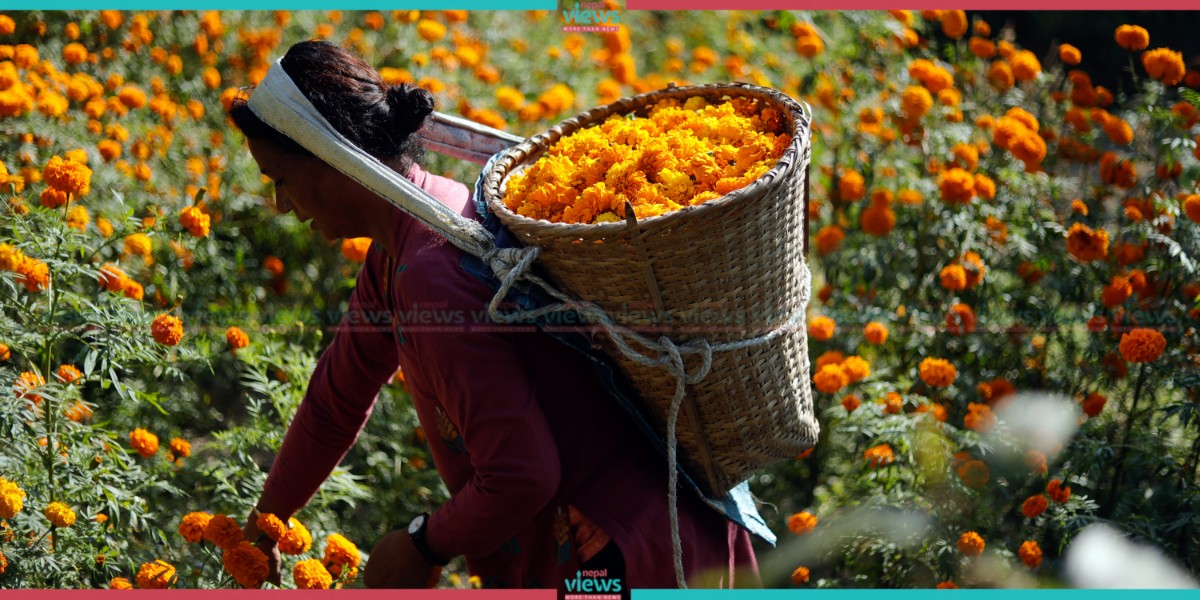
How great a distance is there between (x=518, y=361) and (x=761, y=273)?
1.40 feet

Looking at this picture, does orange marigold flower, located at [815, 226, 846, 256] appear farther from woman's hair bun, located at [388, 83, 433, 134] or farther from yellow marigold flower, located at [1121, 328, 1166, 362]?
woman's hair bun, located at [388, 83, 433, 134]

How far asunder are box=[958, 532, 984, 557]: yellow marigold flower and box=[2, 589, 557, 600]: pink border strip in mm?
982

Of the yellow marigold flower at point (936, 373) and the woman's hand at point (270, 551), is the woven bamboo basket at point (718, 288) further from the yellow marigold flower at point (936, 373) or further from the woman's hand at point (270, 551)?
the woman's hand at point (270, 551)

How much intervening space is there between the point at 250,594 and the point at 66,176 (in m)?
0.97

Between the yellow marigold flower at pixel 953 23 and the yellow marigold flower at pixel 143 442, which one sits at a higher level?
the yellow marigold flower at pixel 953 23

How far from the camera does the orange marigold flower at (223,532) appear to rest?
2029 millimetres

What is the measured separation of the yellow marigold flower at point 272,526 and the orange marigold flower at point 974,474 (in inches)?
60.5

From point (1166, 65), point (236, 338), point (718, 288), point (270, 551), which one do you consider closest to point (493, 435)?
point (718, 288)

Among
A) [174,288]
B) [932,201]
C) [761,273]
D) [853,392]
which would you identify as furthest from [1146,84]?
[174,288]

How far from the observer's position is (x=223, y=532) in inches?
80.0

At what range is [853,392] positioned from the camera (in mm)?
2994

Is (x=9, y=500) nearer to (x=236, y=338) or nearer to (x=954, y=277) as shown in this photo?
(x=236, y=338)

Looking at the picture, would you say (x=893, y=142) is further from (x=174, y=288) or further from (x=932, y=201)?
(x=174, y=288)

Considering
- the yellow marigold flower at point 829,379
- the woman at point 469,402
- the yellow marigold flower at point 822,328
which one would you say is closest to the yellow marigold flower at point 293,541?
the woman at point 469,402
